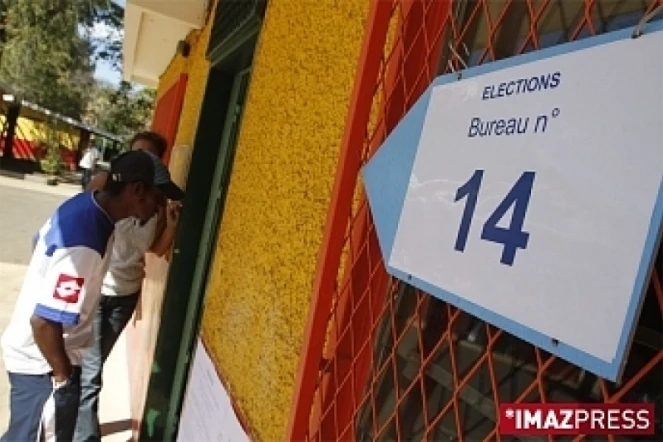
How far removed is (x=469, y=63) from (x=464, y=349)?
0.55 metres

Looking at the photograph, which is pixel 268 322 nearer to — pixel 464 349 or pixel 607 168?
pixel 464 349

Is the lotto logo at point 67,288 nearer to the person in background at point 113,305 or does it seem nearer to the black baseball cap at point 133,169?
the black baseball cap at point 133,169

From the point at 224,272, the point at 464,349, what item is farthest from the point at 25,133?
the point at 464,349

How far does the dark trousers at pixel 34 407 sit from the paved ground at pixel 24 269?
166cm

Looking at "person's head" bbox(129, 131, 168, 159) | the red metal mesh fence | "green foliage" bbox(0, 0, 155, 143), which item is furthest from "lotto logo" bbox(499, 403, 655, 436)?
"green foliage" bbox(0, 0, 155, 143)

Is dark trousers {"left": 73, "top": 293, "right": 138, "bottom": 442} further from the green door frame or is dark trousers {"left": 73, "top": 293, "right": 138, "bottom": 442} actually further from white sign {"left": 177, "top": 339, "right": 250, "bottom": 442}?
white sign {"left": 177, "top": 339, "right": 250, "bottom": 442}

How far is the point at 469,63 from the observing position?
49.3 inches

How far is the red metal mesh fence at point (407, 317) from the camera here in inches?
38.9

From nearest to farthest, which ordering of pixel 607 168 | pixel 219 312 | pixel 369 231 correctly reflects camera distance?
pixel 607 168, pixel 369 231, pixel 219 312

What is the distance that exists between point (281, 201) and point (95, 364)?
2686mm

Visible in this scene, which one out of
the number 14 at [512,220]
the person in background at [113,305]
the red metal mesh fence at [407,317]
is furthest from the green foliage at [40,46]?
the number 14 at [512,220]

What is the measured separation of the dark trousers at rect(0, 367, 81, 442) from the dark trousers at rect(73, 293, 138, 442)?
4.19 ft

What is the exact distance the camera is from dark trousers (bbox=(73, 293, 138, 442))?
4160mm

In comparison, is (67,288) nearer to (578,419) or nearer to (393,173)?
(393,173)
